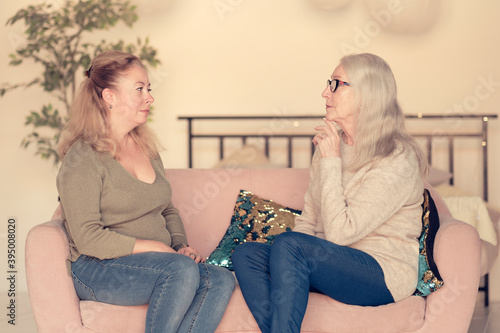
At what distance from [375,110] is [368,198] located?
11.8 inches

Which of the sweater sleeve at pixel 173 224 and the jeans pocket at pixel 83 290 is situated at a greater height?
the sweater sleeve at pixel 173 224

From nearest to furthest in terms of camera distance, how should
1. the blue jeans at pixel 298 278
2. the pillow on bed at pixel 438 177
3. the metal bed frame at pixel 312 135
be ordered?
the blue jeans at pixel 298 278
the pillow on bed at pixel 438 177
the metal bed frame at pixel 312 135

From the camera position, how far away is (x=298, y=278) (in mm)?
1597

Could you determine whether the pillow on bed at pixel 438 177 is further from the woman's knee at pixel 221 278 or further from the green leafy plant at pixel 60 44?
the woman's knee at pixel 221 278

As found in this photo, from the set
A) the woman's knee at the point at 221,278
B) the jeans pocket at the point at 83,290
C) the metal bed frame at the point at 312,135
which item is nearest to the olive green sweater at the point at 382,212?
the woman's knee at the point at 221,278

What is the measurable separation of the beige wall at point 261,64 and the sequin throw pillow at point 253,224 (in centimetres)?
163

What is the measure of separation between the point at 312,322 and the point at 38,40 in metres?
2.48

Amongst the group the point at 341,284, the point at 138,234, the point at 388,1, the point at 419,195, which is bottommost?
the point at 341,284

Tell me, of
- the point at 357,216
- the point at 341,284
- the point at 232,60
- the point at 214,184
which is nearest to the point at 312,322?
the point at 341,284

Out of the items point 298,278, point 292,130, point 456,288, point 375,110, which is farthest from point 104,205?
point 292,130

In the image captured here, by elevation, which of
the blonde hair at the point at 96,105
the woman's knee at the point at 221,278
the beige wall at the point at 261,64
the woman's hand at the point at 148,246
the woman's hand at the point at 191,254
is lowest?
the woman's knee at the point at 221,278

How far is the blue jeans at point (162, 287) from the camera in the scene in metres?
1.60

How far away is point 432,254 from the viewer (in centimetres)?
179

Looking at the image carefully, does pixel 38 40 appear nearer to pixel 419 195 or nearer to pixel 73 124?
pixel 73 124
